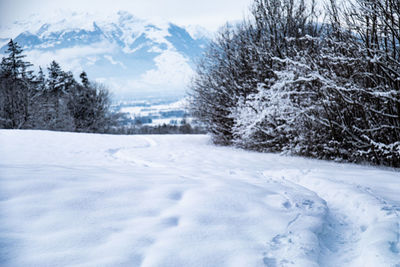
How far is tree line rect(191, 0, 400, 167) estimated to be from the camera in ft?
24.3

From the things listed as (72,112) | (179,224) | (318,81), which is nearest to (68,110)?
(72,112)

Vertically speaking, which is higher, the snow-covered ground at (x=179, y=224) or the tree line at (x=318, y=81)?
the tree line at (x=318, y=81)

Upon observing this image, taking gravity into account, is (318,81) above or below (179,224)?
above

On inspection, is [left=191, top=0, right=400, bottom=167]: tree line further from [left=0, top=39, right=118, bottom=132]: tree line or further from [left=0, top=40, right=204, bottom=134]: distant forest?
[left=0, top=39, right=118, bottom=132]: tree line

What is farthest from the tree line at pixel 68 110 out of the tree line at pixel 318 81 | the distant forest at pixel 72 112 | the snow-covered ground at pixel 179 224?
the snow-covered ground at pixel 179 224

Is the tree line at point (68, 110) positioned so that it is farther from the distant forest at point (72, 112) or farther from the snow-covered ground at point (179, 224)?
the snow-covered ground at point (179, 224)

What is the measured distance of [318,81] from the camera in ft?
27.6

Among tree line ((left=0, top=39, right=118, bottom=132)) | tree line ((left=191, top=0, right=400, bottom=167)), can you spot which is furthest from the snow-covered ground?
tree line ((left=0, top=39, right=118, bottom=132))

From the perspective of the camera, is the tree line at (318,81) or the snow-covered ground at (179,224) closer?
the snow-covered ground at (179,224)

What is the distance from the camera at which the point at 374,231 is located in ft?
8.91

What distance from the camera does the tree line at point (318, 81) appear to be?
24.3 feet

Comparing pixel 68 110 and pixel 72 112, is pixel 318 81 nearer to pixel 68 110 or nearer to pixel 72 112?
pixel 68 110

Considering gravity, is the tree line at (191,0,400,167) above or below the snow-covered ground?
above

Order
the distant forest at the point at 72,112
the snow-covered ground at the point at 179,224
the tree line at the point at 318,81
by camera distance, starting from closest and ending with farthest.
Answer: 1. the snow-covered ground at the point at 179,224
2. the tree line at the point at 318,81
3. the distant forest at the point at 72,112
